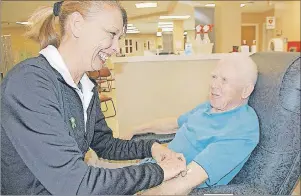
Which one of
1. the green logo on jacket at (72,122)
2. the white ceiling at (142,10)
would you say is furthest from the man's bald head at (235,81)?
the green logo on jacket at (72,122)

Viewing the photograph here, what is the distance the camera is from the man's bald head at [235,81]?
4.08 ft

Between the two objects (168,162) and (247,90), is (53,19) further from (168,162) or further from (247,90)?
(247,90)

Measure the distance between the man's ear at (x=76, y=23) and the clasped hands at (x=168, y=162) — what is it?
482mm

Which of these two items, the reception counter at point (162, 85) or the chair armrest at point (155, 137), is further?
the reception counter at point (162, 85)

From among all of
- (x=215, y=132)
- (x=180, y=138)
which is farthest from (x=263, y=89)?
(x=180, y=138)

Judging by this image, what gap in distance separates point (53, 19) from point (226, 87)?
73 centimetres

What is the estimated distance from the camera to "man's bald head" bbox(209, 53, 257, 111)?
49.0 inches

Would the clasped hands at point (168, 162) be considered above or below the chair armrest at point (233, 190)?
above

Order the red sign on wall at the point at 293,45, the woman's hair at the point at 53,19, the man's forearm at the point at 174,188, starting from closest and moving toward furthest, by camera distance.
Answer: the woman's hair at the point at 53,19 < the man's forearm at the point at 174,188 < the red sign on wall at the point at 293,45

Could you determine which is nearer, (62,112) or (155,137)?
(62,112)

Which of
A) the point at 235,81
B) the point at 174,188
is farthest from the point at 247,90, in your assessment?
the point at 174,188

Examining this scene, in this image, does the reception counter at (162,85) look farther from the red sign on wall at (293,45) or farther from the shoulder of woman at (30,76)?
the red sign on wall at (293,45)

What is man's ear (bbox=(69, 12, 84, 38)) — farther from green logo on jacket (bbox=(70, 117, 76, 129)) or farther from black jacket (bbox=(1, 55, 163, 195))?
green logo on jacket (bbox=(70, 117, 76, 129))

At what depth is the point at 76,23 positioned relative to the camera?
0.89 metres
